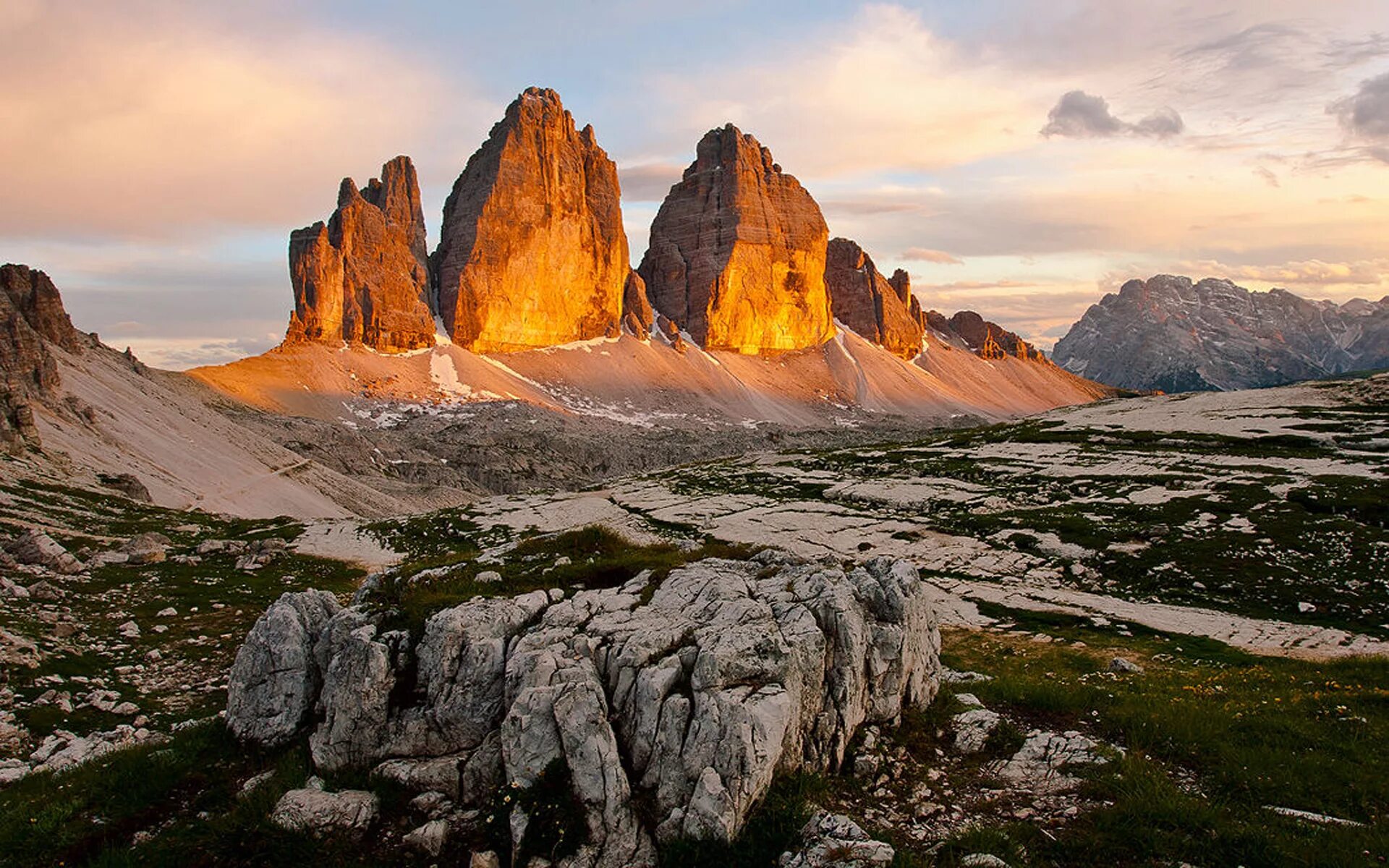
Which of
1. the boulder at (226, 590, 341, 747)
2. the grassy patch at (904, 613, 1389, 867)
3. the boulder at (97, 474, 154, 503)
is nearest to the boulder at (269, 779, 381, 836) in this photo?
the boulder at (226, 590, 341, 747)

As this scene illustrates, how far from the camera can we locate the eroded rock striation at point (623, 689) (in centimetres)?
1106

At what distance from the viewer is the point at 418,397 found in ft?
618

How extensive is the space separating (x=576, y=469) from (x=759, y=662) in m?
125

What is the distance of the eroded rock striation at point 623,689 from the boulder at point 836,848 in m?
0.88

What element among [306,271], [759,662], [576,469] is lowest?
[576,469]

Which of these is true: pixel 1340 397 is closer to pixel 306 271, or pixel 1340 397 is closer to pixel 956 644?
pixel 956 644

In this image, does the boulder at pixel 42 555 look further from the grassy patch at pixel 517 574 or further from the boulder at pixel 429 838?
the boulder at pixel 429 838

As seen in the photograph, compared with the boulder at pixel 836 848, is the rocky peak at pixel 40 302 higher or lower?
higher

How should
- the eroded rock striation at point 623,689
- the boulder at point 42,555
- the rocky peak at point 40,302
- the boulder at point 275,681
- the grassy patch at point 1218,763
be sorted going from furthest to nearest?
the rocky peak at point 40,302
the boulder at point 42,555
the boulder at point 275,681
the eroded rock striation at point 623,689
the grassy patch at point 1218,763

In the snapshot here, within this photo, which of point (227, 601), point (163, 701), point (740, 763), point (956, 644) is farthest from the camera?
point (227, 601)

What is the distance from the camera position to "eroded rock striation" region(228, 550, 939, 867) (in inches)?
436

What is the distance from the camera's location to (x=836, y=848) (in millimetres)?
10188

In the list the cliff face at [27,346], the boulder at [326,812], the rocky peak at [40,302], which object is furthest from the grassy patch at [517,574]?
the rocky peak at [40,302]

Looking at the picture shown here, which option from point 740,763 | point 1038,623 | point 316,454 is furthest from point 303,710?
point 316,454
